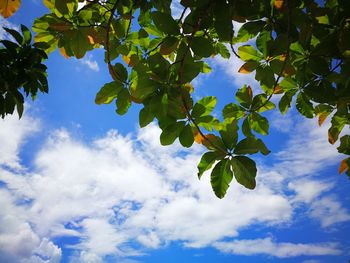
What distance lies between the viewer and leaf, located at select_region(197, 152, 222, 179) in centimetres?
169

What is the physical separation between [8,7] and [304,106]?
2.10 metres

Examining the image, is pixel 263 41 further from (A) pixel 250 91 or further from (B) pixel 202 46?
(B) pixel 202 46

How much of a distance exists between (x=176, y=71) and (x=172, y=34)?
0.20m

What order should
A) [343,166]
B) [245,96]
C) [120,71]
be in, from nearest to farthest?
[120,71], [245,96], [343,166]

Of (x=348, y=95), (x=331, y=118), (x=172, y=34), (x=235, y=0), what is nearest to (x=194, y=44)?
A: (x=172, y=34)

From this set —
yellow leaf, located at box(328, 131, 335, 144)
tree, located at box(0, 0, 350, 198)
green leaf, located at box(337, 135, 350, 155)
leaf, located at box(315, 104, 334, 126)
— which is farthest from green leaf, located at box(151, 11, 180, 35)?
green leaf, located at box(337, 135, 350, 155)

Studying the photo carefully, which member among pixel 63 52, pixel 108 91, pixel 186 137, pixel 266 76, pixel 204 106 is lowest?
pixel 186 137

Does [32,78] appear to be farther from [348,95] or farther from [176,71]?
[348,95]

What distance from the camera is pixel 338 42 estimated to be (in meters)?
1.74

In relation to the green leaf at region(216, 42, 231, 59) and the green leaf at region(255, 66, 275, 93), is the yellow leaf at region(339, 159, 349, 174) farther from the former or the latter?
the green leaf at region(216, 42, 231, 59)

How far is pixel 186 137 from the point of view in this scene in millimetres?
1840

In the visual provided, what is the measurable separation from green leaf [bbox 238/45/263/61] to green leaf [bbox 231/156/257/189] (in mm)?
867

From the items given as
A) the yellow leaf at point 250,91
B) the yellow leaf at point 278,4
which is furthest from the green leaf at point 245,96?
the yellow leaf at point 278,4

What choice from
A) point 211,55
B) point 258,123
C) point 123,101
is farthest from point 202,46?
point 258,123
